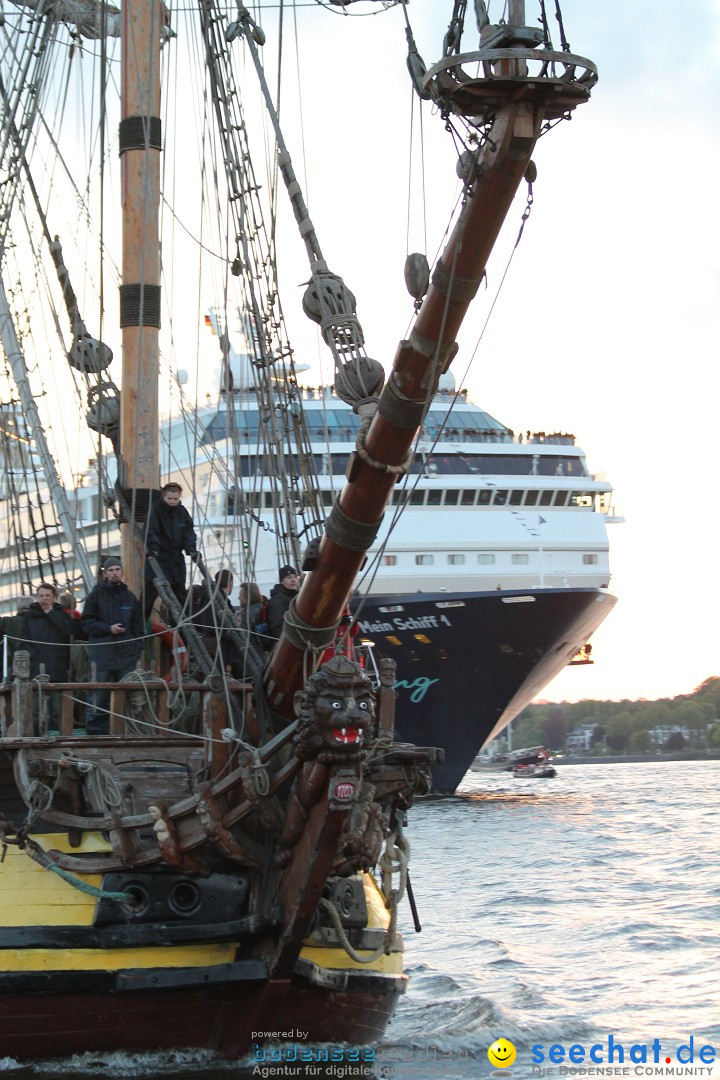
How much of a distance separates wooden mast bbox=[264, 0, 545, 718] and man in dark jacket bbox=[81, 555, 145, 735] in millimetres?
1656

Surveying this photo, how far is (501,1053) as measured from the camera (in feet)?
37.4

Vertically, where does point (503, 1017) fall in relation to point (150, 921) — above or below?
below

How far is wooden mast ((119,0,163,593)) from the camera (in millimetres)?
13227

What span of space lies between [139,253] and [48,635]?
3925mm

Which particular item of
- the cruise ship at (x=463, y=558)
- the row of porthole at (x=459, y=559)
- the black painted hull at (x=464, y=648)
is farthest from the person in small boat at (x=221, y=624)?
Answer: the row of porthole at (x=459, y=559)

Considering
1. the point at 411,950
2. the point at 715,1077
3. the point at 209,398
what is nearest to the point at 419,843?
the point at 411,950

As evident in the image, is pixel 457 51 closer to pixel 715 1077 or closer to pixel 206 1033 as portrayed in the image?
pixel 206 1033

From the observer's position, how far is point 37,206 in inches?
640

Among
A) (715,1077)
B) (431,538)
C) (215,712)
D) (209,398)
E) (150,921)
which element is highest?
(209,398)

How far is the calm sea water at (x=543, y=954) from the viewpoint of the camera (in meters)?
11.1

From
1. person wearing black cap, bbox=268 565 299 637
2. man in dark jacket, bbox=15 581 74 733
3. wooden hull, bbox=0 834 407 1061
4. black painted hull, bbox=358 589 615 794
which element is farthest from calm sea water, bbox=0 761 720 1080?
black painted hull, bbox=358 589 615 794

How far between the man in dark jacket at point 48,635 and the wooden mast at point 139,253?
1147mm

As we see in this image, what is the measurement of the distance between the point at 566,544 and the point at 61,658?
3110 cm

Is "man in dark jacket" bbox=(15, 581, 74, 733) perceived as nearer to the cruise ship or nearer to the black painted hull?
the cruise ship
